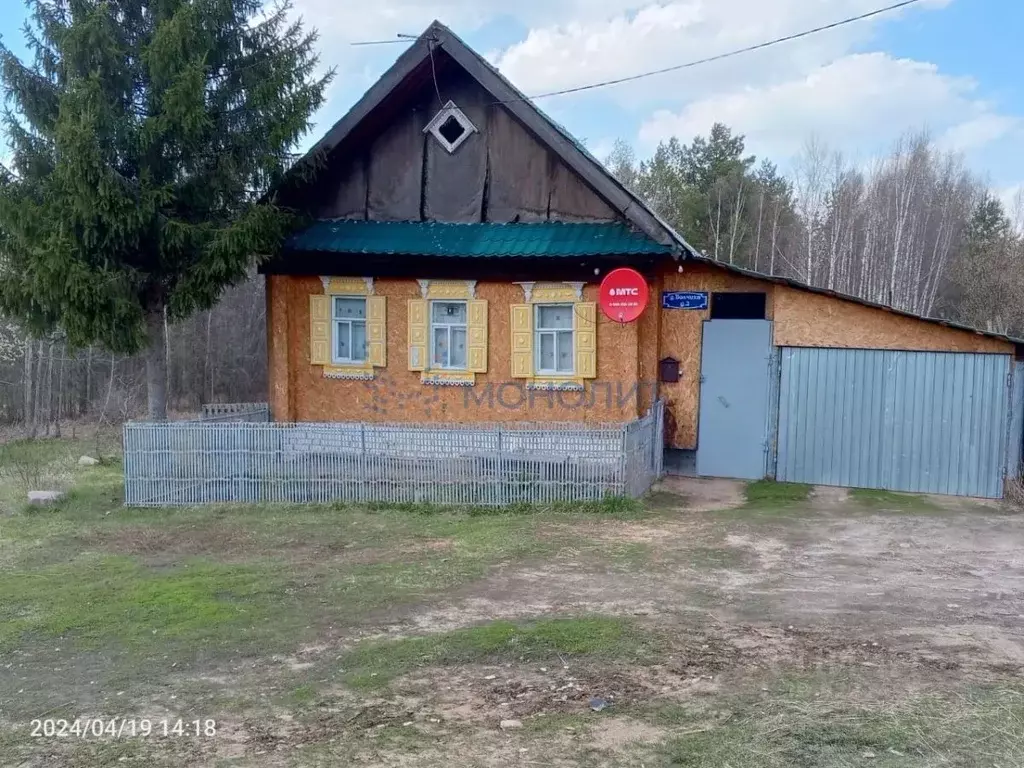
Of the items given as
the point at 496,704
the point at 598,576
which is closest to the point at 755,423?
the point at 598,576

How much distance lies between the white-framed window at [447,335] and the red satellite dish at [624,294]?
2459 mm

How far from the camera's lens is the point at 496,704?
489 cm

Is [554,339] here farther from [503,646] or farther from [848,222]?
[848,222]

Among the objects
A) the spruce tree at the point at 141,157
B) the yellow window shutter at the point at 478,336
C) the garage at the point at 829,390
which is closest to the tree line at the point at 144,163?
the spruce tree at the point at 141,157

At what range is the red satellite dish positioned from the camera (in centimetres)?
1249

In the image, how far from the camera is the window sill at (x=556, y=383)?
13.1 m

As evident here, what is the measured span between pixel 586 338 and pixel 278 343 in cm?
529

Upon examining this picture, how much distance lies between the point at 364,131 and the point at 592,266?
4.55 metres

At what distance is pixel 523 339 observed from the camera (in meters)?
13.3

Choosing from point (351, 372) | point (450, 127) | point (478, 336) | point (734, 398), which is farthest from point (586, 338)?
point (450, 127)

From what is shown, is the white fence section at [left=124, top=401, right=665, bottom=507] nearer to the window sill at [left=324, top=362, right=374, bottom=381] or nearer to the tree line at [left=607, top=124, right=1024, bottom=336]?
the window sill at [left=324, top=362, right=374, bottom=381]

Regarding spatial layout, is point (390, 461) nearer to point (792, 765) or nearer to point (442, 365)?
point (442, 365)

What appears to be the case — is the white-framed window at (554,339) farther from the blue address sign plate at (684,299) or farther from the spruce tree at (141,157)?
the spruce tree at (141,157)

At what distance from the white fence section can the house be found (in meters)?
1.95
